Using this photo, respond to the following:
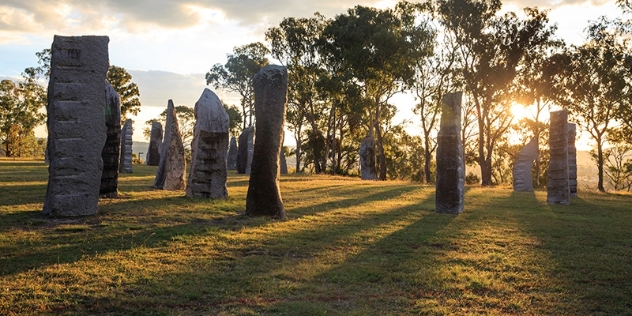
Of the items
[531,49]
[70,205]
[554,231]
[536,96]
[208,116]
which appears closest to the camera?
[70,205]

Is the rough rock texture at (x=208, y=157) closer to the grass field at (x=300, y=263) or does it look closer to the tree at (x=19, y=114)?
the grass field at (x=300, y=263)

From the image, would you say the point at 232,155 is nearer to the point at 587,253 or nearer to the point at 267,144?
the point at 267,144

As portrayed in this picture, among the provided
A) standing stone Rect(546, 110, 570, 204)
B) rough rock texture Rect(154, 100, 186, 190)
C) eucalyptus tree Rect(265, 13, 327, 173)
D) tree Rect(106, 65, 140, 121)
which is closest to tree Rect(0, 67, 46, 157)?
tree Rect(106, 65, 140, 121)

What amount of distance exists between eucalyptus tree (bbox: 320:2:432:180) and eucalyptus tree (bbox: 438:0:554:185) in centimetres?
248

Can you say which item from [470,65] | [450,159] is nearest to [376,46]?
[470,65]

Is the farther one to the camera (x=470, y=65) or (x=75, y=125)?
(x=470, y=65)

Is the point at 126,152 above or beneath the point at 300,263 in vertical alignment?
above

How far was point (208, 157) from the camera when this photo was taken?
542 inches

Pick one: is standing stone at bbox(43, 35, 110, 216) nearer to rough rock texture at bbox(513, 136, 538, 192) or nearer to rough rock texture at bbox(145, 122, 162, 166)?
rough rock texture at bbox(513, 136, 538, 192)

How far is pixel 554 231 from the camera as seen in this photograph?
35.4 feet

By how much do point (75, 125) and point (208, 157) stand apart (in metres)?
4.35

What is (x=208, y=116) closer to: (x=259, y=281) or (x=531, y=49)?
(x=259, y=281)

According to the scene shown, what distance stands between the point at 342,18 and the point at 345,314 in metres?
31.6

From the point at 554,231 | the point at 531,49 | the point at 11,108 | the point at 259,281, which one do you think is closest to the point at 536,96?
the point at 531,49
